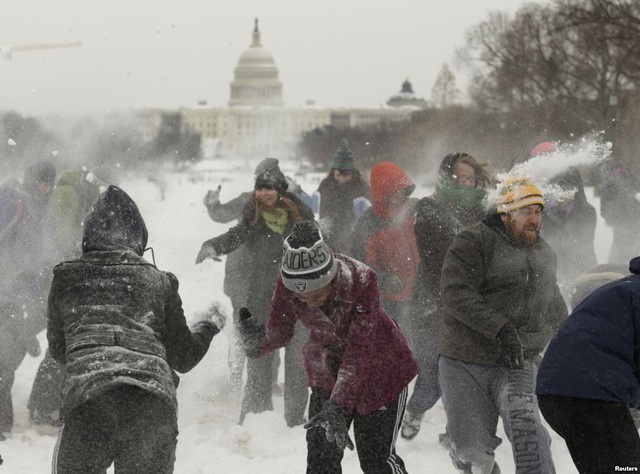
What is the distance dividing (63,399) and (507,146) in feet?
134

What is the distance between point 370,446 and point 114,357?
1250 millimetres

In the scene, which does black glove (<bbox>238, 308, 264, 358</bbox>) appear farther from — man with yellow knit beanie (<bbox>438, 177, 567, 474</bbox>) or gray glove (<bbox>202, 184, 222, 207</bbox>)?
gray glove (<bbox>202, 184, 222, 207</bbox>)

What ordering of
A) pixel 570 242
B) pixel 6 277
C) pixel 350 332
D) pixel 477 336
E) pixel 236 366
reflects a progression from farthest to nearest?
pixel 570 242 → pixel 236 366 → pixel 6 277 → pixel 477 336 → pixel 350 332

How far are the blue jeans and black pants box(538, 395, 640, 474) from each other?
3.27 feet

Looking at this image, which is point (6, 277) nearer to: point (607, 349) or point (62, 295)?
point (62, 295)

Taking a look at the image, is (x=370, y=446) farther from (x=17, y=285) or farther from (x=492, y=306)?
(x=17, y=285)

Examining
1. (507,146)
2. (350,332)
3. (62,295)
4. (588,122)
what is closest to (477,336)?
(350,332)

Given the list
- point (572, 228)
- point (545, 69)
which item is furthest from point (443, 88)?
point (572, 228)

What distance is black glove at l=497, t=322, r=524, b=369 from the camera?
4520 millimetres

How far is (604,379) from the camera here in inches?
136

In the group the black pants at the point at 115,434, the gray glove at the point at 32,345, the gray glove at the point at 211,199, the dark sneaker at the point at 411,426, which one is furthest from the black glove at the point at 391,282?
the black pants at the point at 115,434

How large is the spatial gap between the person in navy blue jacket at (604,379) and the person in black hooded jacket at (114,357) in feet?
4.69

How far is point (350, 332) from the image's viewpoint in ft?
14.0

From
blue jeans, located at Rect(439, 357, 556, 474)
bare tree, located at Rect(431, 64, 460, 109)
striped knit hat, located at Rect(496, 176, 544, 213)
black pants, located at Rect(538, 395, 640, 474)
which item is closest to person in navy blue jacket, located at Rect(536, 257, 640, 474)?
black pants, located at Rect(538, 395, 640, 474)
